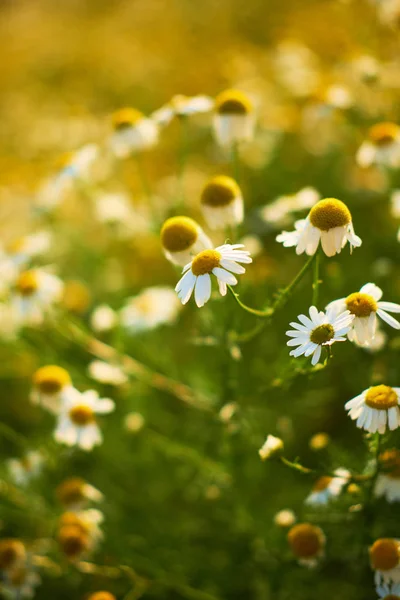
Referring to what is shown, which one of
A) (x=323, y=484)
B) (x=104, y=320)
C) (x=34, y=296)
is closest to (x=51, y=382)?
(x=34, y=296)

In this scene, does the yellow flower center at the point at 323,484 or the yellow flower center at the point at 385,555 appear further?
the yellow flower center at the point at 323,484

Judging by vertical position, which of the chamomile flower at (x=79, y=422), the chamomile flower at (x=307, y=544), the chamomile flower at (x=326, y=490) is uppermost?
the chamomile flower at (x=79, y=422)

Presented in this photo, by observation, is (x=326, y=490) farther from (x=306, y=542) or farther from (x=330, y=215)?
(x=330, y=215)

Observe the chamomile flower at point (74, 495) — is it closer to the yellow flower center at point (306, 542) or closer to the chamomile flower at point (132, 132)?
the yellow flower center at point (306, 542)

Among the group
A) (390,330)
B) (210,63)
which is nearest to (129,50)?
(210,63)

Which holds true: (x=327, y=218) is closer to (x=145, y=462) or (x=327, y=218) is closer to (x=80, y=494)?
(x=80, y=494)

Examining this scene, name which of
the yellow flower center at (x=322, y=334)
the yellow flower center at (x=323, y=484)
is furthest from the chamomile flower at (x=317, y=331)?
the yellow flower center at (x=323, y=484)

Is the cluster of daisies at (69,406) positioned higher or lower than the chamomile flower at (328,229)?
lower
